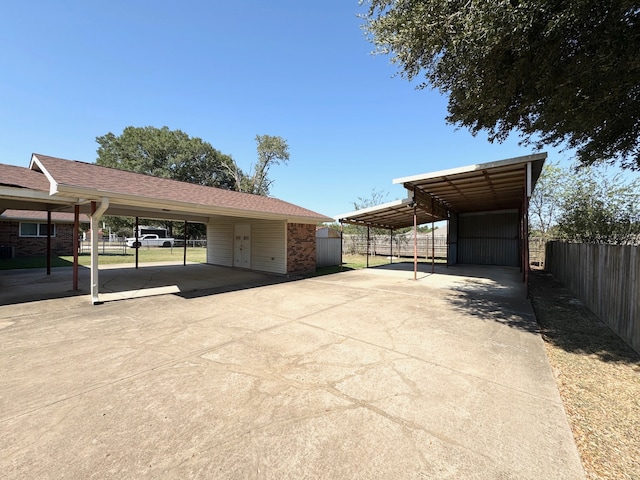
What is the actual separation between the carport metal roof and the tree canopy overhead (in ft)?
5.82

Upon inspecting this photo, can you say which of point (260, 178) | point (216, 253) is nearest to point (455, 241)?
point (216, 253)

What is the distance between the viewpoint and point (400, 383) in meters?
3.14

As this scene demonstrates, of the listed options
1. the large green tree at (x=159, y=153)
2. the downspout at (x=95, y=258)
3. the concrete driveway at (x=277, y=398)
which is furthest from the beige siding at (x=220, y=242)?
the large green tree at (x=159, y=153)

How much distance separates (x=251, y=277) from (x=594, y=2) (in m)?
11.0

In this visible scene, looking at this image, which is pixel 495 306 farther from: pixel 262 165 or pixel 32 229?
pixel 262 165

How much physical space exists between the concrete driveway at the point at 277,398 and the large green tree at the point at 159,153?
34.5 m

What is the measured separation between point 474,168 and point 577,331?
513cm

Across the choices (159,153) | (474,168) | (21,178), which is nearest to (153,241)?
(159,153)

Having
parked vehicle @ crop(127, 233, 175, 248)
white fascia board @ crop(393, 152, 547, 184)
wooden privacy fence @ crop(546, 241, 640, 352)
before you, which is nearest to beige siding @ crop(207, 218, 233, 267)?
white fascia board @ crop(393, 152, 547, 184)

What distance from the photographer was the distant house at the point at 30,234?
17.4 metres

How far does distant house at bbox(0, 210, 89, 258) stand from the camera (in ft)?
57.1

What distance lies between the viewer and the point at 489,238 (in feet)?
59.0

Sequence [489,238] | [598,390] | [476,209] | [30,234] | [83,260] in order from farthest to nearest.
Result: [30,234] → [489,238] → [476,209] → [83,260] → [598,390]

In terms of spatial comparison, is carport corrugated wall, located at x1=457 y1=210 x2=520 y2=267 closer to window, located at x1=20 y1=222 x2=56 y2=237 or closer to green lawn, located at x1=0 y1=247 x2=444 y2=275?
green lawn, located at x1=0 y1=247 x2=444 y2=275
